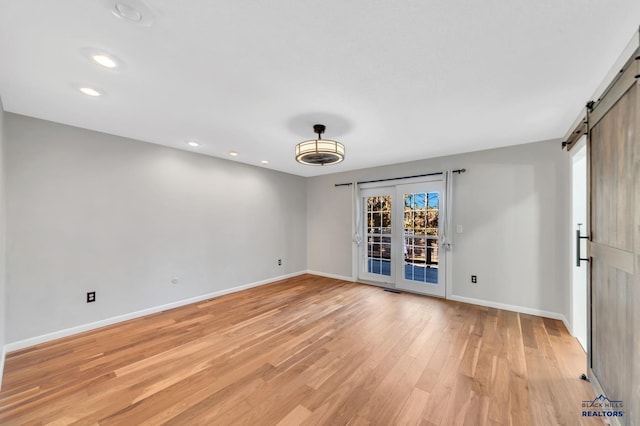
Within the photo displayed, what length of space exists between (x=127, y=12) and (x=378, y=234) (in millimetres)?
4689

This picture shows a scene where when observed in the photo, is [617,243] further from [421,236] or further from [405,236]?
[405,236]

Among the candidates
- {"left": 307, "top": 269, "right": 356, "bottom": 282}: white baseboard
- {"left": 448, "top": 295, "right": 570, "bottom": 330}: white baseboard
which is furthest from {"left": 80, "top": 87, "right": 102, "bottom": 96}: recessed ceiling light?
{"left": 448, "top": 295, "right": 570, "bottom": 330}: white baseboard

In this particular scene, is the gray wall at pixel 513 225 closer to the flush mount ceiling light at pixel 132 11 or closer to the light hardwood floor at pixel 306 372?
the light hardwood floor at pixel 306 372

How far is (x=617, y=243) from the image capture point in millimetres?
1567

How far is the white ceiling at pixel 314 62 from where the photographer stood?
1307mm

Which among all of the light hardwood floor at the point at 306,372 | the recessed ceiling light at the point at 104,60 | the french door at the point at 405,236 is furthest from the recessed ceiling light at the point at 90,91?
the french door at the point at 405,236

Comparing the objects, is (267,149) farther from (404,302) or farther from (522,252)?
(522,252)

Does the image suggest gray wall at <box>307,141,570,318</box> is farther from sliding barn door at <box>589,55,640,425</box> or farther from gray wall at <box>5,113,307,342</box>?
gray wall at <box>5,113,307,342</box>

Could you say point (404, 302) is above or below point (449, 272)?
below

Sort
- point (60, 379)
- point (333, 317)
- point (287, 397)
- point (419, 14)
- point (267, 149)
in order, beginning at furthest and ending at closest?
point (267, 149) < point (333, 317) < point (60, 379) < point (287, 397) < point (419, 14)

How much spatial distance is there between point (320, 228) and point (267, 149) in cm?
263

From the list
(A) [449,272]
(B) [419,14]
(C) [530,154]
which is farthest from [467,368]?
(C) [530,154]

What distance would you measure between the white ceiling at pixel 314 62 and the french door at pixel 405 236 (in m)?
1.74

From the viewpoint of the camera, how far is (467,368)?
220 cm
